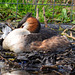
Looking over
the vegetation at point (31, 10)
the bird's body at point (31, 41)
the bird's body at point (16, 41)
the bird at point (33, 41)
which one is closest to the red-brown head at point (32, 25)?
the bird at point (33, 41)

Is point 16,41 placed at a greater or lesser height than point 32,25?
lesser

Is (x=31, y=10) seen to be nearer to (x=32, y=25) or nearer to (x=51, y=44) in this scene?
(x=32, y=25)

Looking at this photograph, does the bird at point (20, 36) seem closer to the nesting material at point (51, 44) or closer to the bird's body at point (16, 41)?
the bird's body at point (16, 41)

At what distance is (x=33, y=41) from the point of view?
4387 millimetres

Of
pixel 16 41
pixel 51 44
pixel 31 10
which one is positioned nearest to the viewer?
pixel 16 41

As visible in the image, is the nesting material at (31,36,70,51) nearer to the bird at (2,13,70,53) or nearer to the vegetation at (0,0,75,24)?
the bird at (2,13,70,53)

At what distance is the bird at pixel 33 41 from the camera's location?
14.1 ft

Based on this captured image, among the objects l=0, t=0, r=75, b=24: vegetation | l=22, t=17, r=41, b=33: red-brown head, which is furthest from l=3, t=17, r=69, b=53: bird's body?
l=0, t=0, r=75, b=24: vegetation

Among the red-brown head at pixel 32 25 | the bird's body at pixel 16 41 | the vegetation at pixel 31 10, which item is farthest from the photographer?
the vegetation at pixel 31 10

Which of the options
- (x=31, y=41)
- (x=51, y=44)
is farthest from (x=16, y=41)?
(x=51, y=44)

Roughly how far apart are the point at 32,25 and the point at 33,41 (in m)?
0.55

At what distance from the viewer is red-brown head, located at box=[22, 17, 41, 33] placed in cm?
479

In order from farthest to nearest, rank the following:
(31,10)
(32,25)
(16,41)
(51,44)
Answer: (31,10) < (32,25) < (51,44) < (16,41)

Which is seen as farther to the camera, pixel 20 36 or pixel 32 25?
pixel 32 25
